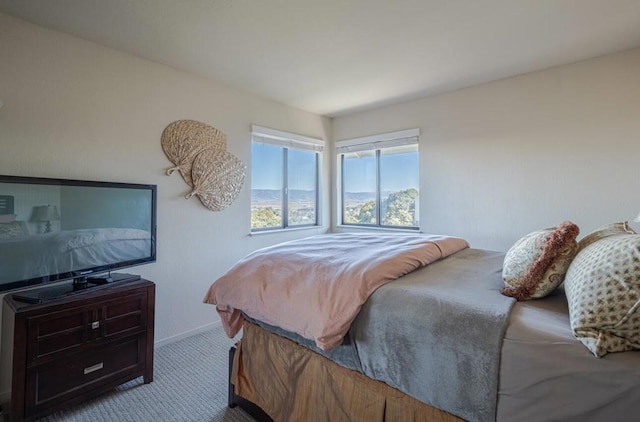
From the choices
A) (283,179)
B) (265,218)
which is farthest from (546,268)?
(283,179)

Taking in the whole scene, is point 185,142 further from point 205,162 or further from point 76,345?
point 76,345

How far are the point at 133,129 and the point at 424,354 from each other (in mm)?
2674

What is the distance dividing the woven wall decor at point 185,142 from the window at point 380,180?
195 centimetres

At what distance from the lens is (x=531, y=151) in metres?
2.83

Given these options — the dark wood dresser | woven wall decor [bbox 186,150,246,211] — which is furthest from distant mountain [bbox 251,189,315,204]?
the dark wood dresser

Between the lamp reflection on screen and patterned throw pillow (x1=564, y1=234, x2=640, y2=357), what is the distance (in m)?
2.69

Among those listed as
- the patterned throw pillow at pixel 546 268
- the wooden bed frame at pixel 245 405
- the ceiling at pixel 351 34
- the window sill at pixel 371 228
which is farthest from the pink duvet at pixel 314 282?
the window sill at pixel 371 228

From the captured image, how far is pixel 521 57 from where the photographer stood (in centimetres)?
251

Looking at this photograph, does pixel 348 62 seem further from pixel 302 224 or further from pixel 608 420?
pixel 608 420

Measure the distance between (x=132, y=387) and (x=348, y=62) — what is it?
299 cm

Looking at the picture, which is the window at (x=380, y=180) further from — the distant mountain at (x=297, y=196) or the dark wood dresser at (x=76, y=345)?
the dark wood dresser at (x=76, y=345)

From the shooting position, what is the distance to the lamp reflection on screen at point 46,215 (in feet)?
6.06

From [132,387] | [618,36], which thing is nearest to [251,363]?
[132,387]

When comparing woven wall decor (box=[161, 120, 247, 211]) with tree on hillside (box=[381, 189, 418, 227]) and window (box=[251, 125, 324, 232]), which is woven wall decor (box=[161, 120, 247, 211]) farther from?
tree on hillside (box=[381, 189, 418, 227])
